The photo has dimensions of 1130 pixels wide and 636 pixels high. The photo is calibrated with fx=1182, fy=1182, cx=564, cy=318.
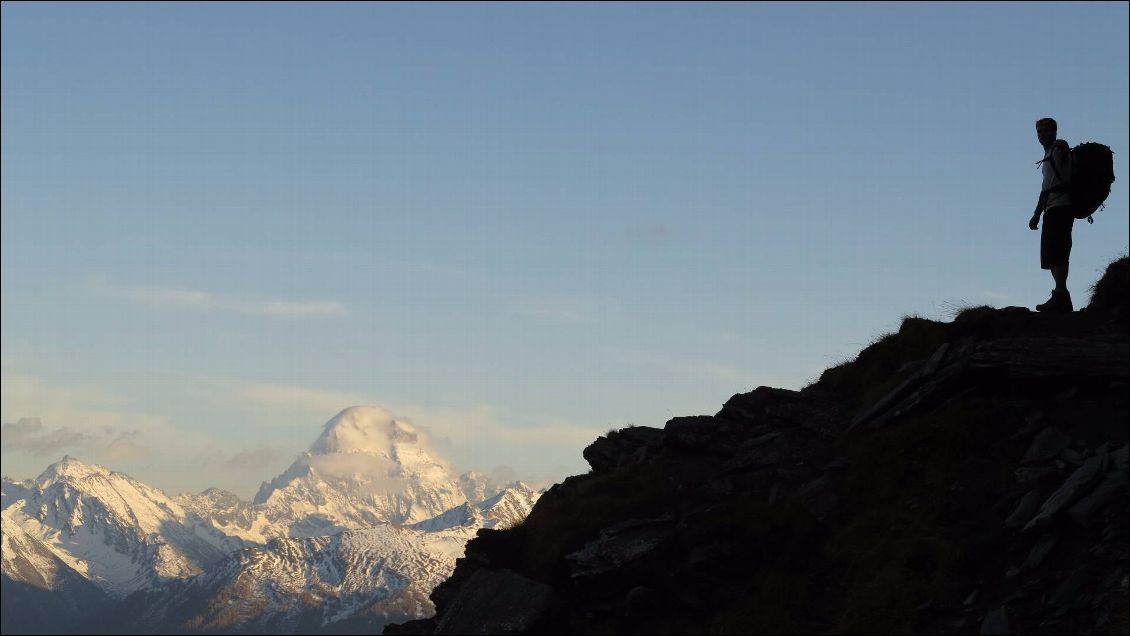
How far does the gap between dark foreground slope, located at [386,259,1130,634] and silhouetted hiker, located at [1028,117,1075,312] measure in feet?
4.48

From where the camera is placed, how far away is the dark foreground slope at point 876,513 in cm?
2023

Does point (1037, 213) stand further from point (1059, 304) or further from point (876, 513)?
point (876, 513)

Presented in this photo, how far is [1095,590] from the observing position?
18859 mm

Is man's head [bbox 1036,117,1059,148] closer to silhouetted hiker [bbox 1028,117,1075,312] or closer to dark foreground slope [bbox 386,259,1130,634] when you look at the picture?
silhouetted hiker [bbox 1028,117,1075,312]

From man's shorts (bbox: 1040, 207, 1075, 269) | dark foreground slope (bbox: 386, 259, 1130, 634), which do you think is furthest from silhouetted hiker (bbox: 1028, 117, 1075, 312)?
dark foreground slope (bbox: 386, 259, 1130, 634)

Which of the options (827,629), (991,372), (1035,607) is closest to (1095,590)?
(1035,607)

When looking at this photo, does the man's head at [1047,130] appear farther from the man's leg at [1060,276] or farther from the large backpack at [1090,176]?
the man's leg at [1060,276]

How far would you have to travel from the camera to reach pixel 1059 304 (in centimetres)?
2777

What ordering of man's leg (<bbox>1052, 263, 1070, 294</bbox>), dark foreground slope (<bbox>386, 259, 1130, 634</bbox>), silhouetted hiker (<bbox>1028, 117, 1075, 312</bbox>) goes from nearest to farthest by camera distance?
1. dark foreground slope (<bbox>386, 259, 1130, 634</bbox>)
2. silhouetted hiker (<bbox>1028, 117, 1075, 312</bbox>)
3. man's leg (<bbox>1052, 263, 1070, 294</bbox>)

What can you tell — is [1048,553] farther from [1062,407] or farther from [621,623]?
[621,623]

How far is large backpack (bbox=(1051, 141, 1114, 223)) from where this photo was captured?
26.4m

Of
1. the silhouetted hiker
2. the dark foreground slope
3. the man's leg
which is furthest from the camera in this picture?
the man's leg

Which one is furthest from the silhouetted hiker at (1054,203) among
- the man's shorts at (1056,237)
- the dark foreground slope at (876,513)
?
the dark foreground slope at (876,513)

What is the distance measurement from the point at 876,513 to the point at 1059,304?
821cm
